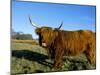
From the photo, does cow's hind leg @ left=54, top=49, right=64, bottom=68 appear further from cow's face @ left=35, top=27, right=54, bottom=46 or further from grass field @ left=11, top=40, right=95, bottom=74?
cow's face @ left=35, top=27, right=54, bottom=46

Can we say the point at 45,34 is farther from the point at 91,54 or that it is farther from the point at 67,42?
the point at 91,54

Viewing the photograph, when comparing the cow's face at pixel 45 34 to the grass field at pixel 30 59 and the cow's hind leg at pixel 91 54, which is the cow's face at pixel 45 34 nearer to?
the grass field at pixel 30 59

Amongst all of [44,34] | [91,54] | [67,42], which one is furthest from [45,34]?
[91,54]

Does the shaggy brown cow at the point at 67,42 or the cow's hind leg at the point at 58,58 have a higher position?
the shaggy brown cow at the point at 67,42

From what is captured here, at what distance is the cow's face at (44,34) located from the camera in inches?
131

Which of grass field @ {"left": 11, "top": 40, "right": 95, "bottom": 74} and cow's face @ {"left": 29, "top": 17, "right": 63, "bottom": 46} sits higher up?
cow's face @ {"left": 29, "top": 17, "right": 63, "bottom": 46}

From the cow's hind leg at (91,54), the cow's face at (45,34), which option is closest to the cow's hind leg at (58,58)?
the cow's face at (45,34)

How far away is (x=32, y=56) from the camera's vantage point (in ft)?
10.7

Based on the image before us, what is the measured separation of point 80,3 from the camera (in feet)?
11.6

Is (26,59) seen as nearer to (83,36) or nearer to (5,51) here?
(5,51)

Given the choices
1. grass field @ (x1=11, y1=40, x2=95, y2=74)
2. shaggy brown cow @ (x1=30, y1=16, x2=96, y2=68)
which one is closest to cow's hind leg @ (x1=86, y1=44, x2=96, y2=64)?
shaggy brown cow @ (x1=30, y1=16, x2=96, y2=68)

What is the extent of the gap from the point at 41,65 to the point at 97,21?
1.06 meters

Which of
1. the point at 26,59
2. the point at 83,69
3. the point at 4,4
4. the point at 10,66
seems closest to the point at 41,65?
the point at 26,59

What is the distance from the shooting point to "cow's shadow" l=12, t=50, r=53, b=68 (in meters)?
3.19
